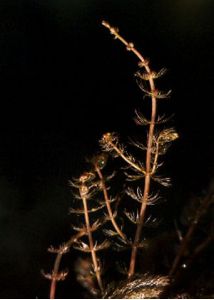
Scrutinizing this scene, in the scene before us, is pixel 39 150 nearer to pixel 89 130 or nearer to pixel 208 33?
pixel 89 130

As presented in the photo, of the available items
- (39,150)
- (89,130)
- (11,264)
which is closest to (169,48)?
(89,130)

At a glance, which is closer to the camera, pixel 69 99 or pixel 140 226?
pixel 140 226

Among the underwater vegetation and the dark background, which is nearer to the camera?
the underwater vegetation

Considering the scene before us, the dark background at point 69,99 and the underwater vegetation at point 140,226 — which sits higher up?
the dark background at point 69,99

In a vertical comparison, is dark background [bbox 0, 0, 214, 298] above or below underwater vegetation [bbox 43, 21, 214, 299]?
above
